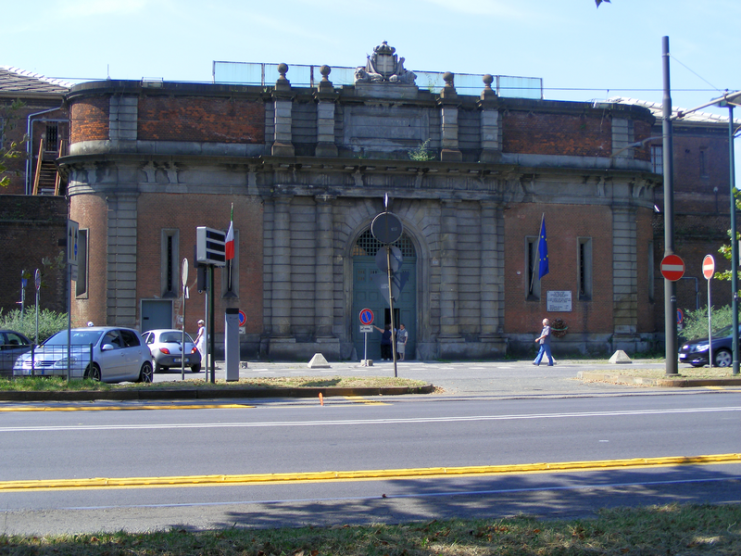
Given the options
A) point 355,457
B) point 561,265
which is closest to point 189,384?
point 355,457

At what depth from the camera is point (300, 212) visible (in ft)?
97.8

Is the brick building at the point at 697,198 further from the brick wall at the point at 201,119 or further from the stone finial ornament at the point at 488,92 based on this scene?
the brick wall at the point at 201,119

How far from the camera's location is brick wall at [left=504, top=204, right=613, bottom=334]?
1234 inches

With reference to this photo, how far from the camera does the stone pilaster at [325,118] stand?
97.1 ft

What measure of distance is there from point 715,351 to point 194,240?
19.3 meters

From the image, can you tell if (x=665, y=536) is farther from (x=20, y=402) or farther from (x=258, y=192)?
(x=258, y=192)

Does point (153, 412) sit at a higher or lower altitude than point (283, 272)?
lower

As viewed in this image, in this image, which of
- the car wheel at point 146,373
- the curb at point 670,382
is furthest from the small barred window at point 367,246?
the curb at point 670,382

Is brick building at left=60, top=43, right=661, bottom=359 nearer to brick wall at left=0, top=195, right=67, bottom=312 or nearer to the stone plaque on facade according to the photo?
the stone plaque on facade

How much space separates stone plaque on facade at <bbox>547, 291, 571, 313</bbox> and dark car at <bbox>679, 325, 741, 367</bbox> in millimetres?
8045

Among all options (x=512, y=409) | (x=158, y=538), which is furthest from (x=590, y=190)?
(x=158, y=538)

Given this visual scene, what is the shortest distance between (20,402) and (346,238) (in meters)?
17.3

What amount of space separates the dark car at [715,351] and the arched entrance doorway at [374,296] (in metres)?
11.1

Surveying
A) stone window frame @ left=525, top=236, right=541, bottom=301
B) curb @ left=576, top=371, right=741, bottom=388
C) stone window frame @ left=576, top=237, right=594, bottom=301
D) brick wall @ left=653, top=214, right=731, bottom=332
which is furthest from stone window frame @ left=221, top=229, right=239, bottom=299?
brick wall @ left=653, top=214, right=731, bottom=332
